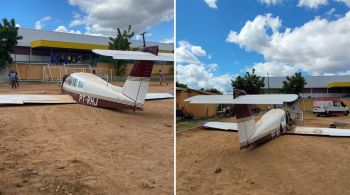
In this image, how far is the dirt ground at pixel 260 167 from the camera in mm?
3957

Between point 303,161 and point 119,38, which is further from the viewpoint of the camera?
point 119,38

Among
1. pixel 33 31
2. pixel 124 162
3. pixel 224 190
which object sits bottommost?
pixel 224 190

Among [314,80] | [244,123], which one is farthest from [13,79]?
[244,123]

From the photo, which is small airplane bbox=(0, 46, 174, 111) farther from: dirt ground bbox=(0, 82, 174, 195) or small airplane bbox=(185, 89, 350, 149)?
small airplane bbox=(185, 89, 350, 149)

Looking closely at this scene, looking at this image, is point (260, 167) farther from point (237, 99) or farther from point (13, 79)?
point (13, 79)

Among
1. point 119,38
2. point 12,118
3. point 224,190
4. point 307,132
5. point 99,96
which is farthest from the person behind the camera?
point 119,38

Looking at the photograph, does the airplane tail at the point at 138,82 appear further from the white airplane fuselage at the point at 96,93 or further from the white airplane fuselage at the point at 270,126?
the white airplane fuselage at the point at 270,126

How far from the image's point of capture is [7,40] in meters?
13.8

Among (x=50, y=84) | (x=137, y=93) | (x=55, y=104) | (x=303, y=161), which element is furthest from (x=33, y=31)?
(x=303, y=161)

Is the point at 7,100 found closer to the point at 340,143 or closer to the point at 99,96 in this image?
the point at 99,96

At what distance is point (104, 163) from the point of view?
13.2ft

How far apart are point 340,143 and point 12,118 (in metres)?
5.46

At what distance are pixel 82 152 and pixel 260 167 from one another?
225cm

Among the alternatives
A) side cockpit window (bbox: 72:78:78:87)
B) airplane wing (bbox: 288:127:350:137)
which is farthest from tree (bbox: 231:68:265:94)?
side cockpit window (bbox: 72:78:78:87)
